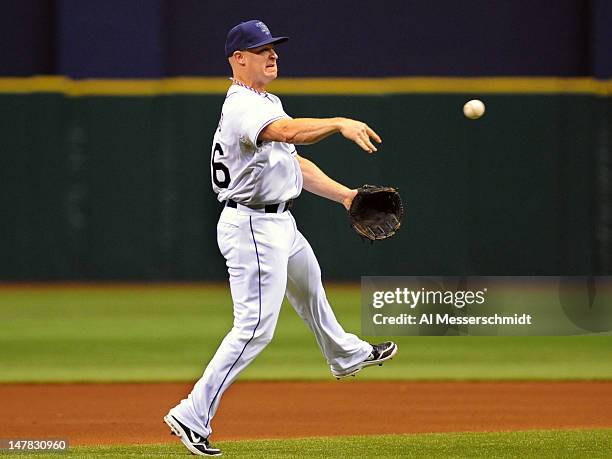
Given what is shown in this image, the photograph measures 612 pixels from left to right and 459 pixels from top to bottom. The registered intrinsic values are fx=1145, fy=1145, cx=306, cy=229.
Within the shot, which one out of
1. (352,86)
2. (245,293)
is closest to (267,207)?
(245,293)

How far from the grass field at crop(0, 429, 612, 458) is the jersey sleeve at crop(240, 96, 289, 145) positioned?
1.36 metres

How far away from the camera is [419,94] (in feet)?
40.0

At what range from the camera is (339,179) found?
40.3ft

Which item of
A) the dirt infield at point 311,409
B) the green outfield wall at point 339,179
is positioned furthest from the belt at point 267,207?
the green outfield wall at point 339,179

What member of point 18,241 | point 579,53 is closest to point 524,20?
point 579,53

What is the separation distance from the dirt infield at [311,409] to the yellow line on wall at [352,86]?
5228 millimetres

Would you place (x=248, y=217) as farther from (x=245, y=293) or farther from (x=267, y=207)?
(x=245, y=293)

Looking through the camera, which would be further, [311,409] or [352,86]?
[352,86]

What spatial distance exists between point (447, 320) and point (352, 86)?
3.51 metres

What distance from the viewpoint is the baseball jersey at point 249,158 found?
179 inches

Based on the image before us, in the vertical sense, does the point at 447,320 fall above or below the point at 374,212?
below

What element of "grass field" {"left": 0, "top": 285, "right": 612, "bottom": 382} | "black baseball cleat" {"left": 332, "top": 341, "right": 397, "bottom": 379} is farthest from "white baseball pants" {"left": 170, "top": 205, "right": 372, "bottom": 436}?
"grass field" {"left": 0, "top": 285, "right": 612, "bottom": 382}

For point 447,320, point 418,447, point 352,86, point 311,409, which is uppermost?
point 352,86

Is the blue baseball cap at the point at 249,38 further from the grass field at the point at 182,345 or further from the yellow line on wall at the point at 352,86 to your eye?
the yellow line on wall at the point at 352,86
